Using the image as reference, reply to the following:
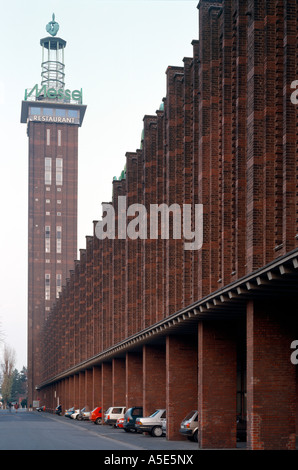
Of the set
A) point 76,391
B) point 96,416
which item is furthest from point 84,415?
point 76,391

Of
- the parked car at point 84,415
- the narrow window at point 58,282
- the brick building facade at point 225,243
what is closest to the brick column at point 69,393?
the parked car at point 84,415

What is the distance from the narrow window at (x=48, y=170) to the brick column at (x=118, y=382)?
315 feet

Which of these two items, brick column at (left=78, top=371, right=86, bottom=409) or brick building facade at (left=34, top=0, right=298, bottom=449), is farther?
brick column at (left=78, top=371, right=86, bottom=409)

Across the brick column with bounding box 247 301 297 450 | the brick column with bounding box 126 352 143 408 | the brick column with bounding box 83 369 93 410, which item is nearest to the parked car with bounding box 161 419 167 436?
the brick column with bounding box 126 352 143 408

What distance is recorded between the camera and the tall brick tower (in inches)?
5787

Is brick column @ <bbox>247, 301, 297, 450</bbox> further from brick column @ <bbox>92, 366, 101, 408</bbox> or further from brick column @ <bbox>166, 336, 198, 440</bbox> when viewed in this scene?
brick column @ <bbox>92, 366, 101, 408</bbox>

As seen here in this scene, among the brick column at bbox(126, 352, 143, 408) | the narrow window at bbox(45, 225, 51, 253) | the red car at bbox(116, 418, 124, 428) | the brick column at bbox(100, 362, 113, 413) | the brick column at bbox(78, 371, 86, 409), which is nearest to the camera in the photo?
the red car at bbox(116, 418, 124, 428)

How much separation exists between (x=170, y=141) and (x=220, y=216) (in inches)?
372

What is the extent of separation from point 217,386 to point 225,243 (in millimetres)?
5315

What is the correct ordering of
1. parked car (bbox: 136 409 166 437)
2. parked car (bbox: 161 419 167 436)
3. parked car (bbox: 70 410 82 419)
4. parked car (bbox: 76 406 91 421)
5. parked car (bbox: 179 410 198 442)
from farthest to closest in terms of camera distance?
parked car (bbox: 70 410 82 419) < parked car (bbox: 76 406 91 421) < parked car (bbox: 136 409 166 437) < parked car (bbox: 161 419 167 436) < parked car (bbox: 179 410 198 442)

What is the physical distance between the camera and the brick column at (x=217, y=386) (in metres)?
30.1

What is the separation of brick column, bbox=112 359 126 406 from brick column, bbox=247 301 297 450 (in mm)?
31743

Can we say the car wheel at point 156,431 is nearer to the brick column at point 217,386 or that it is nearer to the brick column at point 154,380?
the brick column at point 154,380

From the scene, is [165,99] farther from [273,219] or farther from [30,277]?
[30,277]
